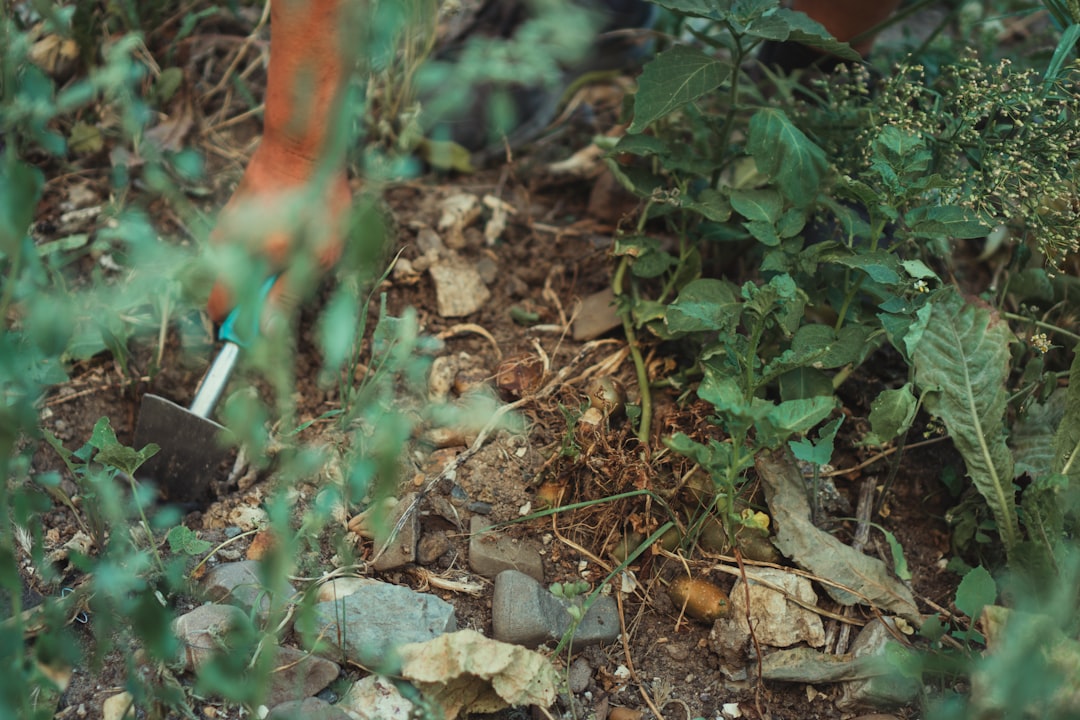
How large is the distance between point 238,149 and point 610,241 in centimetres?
86

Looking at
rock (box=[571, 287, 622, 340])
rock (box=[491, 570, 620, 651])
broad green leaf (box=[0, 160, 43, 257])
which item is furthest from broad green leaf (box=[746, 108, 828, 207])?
broad green leaf (box=[0, 160, 43, 257])

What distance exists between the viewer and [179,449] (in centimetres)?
161

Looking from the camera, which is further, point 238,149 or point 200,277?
point 238,149

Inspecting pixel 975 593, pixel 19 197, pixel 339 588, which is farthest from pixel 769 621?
pixel 19 197

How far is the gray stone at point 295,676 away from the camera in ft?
4.07

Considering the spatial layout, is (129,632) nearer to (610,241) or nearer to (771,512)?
(771,512)

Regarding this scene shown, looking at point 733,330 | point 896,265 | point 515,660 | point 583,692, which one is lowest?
point 583,692

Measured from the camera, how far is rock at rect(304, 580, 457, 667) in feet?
4.20

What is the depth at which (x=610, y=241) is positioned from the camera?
6.46ft

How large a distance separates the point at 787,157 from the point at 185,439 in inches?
42.4

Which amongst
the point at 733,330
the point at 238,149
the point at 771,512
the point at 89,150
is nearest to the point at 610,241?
the point at 733,330

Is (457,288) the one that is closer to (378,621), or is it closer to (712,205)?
(712,205)

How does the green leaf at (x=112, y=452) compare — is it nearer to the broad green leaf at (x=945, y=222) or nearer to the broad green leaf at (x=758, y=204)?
the broad green leaf at (x=758, y=204)

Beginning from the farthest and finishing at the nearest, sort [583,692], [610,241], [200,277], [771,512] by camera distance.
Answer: [610,241] → [200,277] → [771,512] → [583,692]
